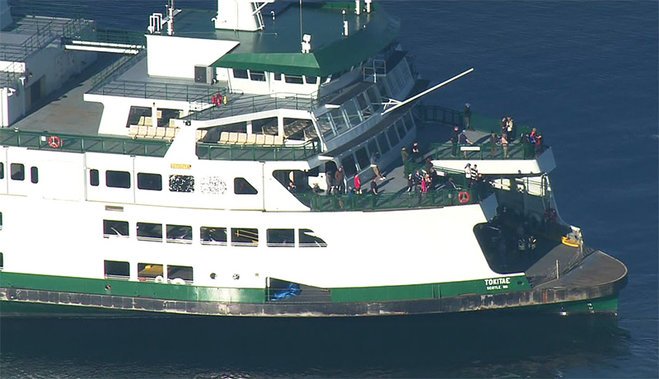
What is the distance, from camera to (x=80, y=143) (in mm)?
61125

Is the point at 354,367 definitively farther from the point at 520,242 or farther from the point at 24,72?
the point at 24,72

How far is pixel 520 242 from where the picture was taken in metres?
63.0

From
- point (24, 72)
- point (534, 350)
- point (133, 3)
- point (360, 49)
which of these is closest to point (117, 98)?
point (24, 72)

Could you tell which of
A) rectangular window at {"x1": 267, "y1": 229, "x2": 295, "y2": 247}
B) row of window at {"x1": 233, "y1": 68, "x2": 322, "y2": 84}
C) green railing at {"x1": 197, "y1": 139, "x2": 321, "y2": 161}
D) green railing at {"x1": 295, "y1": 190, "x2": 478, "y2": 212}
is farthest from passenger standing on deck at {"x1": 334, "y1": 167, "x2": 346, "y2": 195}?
row of window at {"x1": 233, "y1": 68, "x2": 322, "y2": 84}

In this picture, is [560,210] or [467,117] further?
[560,210]

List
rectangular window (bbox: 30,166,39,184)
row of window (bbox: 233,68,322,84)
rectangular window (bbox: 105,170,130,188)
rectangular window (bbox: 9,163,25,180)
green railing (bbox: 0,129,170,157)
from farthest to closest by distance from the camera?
rectangular window (bbox: 9,163,25,180)
row of window (bbox: 233,68,322,84)
rectangular window (bbox: 30,166,39,184)
rectangular window (bbox: 105,170,130,188)
green railing (bbox: 0,129,170,157)

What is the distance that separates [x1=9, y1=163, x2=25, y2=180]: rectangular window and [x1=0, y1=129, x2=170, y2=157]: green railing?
3.18 feet

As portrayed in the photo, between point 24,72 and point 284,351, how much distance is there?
13715 mm

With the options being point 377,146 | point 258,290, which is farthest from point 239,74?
point 258,290

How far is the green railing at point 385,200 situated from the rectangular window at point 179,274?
487cm

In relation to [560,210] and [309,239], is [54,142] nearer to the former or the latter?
[309,239]

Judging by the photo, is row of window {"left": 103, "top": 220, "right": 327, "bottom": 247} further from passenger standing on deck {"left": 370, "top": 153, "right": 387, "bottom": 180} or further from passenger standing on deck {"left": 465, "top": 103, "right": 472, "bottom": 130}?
passenger standing on deck {"left": 465, "top": 103, "right": 472, "bottom": 130}

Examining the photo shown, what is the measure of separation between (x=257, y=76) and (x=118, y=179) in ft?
19.6

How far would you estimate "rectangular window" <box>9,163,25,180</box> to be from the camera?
61750 millimetres
